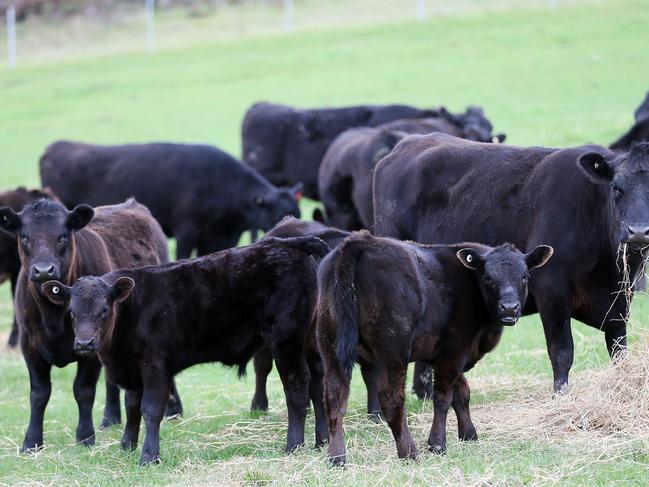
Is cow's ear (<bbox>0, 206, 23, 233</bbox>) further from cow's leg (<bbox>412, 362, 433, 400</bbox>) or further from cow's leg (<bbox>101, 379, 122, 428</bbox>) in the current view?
cow's leg (<bbox>412, 362, 433, 400</bbox>)

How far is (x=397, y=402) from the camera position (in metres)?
7.68

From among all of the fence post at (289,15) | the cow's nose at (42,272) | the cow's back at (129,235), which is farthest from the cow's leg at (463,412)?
the fence post at (289,15)

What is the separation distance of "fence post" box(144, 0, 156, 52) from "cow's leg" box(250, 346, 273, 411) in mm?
36873

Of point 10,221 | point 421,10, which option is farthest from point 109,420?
point 421,10

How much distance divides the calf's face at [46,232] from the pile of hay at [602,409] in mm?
3676

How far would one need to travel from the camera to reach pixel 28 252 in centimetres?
985

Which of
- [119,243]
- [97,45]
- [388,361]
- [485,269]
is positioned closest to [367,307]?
[388,361]

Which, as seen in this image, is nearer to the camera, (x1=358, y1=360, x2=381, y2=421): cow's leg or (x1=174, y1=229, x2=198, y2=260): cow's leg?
(x1=358, y1=360, x2=381, y2=421): cow's leg

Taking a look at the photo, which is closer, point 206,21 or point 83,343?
point 83,343

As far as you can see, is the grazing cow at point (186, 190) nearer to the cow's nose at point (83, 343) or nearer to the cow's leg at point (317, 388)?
the cow's leg at point (317, 388)

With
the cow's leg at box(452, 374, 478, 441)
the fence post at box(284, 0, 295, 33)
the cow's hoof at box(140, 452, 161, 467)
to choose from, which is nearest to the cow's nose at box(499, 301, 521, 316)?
the cow's leg at box(452, 374, 478, 441)

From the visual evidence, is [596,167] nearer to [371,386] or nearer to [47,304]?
[371,386]

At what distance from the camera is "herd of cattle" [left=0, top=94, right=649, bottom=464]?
25.7 feet

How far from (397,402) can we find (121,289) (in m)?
2.32
